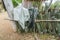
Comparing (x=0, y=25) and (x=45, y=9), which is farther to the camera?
(x=0, y=25)

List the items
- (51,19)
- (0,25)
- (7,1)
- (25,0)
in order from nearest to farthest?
1. (7,1)
2. (51,19)
3. (25,0)
4. (0,25)

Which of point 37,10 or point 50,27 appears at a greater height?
point 37,10

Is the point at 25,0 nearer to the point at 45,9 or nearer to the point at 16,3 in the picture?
the point at 16,3

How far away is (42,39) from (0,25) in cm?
278

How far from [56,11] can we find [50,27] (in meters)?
0.69

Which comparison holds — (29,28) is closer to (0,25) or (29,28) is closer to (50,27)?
(50,27)

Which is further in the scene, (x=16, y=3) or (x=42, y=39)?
(x=16, y=3)

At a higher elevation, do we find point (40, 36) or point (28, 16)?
point (28, 16)

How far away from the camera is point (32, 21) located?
672 centimetres

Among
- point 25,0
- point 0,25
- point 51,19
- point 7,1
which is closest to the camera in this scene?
point 7,1

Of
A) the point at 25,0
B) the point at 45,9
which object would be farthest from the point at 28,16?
the point at 25,0

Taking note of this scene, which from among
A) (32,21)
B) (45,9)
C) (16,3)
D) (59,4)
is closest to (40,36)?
(32,21)

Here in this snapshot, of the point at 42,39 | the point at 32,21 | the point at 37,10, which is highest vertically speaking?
the point at 37,10

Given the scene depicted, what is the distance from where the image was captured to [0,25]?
27.8 ft
